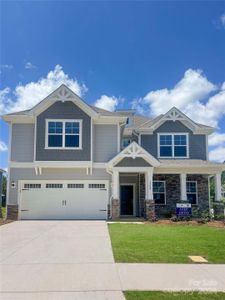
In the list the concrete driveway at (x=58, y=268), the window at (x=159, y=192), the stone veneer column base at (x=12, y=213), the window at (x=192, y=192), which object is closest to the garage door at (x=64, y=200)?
the stone veneer column base at (x=12, y=213)

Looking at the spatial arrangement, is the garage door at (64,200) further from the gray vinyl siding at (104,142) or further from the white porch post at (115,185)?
the gray vinyl siding at (104,142)

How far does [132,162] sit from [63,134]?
4564mm

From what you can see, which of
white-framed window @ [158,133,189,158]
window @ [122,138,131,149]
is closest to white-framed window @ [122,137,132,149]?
window @ [122,138,131,149]

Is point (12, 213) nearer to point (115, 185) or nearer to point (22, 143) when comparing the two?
point (22, 143)

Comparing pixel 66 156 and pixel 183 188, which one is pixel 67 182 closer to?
pixel 66 156

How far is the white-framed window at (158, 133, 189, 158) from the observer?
22.5 meters

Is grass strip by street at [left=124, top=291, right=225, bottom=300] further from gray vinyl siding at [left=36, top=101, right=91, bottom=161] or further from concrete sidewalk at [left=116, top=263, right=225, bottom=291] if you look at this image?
gray vinyl siding at [left=36, top=101, right=91, bottom=161]

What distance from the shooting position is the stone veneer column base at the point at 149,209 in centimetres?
1883

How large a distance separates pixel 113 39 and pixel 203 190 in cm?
1177

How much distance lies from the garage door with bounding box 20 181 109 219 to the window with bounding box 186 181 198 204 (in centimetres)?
583

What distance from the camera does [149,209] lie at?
18984 mm

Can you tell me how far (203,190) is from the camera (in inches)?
870

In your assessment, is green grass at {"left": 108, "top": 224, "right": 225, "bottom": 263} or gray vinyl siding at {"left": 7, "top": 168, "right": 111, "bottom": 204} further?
gray vinyl siding at {"left": 7, "top": 168, "right": 111, "bottom": 204}

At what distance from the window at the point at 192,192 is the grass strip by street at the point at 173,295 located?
16620 mm
